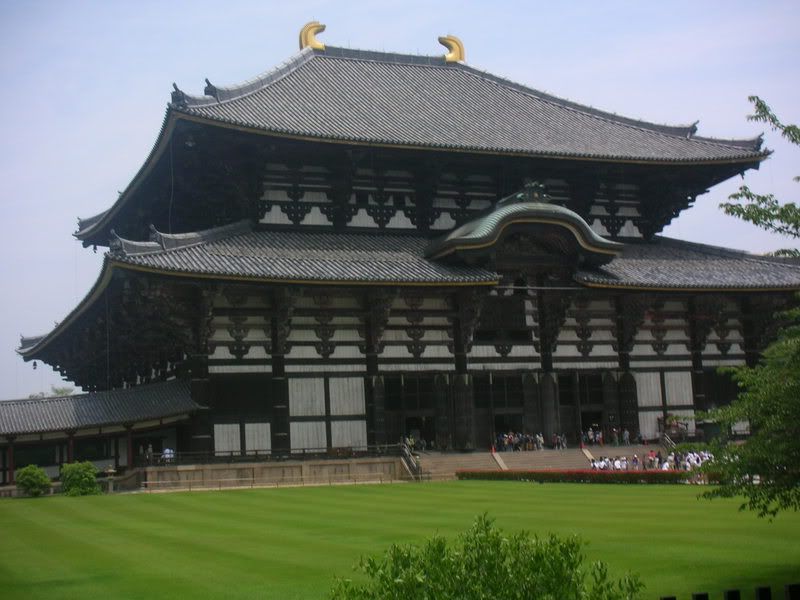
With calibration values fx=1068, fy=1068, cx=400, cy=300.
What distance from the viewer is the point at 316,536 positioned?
23.3m

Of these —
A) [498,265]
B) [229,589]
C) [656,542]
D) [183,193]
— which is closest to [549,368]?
[498,265]

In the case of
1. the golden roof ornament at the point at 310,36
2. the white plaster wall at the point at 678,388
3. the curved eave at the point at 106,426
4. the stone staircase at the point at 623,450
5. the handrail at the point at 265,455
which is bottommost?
the stone staircase at the point at 623,450

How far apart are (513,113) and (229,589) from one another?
4706cm

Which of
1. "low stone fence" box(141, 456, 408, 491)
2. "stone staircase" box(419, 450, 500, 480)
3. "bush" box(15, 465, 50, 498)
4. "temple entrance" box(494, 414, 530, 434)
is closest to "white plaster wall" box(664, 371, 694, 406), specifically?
"temple entrance" box(494, 414, 530, 434)

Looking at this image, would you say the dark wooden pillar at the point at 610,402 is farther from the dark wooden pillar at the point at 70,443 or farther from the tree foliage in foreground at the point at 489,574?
the tree foliage in foreground at the point at 489,574

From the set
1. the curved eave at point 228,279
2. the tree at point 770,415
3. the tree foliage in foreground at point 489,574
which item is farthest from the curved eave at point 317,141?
the tree foliage in foreground at point 489,574

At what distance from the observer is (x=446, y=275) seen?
47562 millimetres

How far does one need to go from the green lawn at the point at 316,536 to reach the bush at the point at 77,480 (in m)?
2.92

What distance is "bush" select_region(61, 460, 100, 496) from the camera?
39125 millimetres

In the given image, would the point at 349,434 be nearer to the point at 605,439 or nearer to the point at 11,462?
the point at 605,439

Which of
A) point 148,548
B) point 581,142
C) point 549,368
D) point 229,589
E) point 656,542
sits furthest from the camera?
point 581,142

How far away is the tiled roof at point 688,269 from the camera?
5122cm

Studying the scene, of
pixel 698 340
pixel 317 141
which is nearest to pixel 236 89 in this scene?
pixel 317 141

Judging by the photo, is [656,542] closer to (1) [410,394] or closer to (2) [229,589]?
(2) [229,589]
